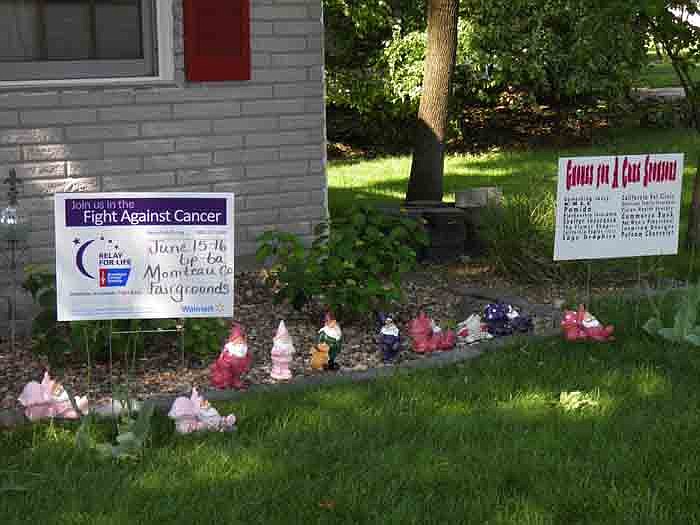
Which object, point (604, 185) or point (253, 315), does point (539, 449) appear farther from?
point (253, 315)

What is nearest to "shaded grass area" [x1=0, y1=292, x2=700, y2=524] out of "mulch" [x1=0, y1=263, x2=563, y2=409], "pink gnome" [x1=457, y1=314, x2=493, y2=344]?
"mulch" [x1=0, y1=263, x2=563, y2=409]

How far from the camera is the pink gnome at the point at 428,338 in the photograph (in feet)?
20.4

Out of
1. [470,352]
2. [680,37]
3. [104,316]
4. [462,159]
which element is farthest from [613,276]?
[462,159]

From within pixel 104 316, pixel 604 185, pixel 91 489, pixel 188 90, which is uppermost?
pixel 188 90

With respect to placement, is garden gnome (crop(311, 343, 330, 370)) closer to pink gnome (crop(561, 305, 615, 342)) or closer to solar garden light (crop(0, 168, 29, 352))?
pink gnome (crop(561, 305, 615, 342))

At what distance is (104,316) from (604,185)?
2.81m

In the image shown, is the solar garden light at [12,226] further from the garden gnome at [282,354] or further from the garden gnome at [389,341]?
the garden gnome at [389,341]

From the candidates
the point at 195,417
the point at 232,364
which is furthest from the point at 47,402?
the point at 232,364

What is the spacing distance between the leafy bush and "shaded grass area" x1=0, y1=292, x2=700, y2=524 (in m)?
1.00

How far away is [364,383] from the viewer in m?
5.66

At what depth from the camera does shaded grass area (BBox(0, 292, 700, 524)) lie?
423cm

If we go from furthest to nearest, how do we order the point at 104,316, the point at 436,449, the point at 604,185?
1. the point at 604,185
2. the point at 104,316
3. the point at 436,449

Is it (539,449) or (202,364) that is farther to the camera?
(202,364)

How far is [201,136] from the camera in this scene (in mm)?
7555
